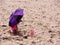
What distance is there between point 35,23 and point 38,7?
953mm

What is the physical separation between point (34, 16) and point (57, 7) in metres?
0.83

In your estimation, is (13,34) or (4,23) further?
(4,23)

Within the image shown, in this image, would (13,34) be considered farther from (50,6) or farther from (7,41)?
(50,6)

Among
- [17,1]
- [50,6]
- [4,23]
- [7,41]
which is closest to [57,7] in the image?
[50,6]

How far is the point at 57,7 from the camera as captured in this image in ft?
17.5

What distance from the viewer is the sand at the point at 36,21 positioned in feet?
12.4

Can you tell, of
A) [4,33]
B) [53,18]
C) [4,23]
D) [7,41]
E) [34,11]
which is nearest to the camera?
[7,41]

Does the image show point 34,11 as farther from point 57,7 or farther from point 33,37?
point 33,37

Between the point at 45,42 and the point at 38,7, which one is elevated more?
the point at 38,7

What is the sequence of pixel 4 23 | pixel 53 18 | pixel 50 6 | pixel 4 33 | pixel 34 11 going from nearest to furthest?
pixel 4 33 → pixel 4 23 → pixel 53 18 → pixel 34 11 → pixel 50 6

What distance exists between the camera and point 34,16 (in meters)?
4.77

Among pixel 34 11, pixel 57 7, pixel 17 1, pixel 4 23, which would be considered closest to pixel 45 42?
pixel 4 23

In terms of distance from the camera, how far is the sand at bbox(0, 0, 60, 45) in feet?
12.4

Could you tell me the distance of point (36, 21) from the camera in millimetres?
4531
